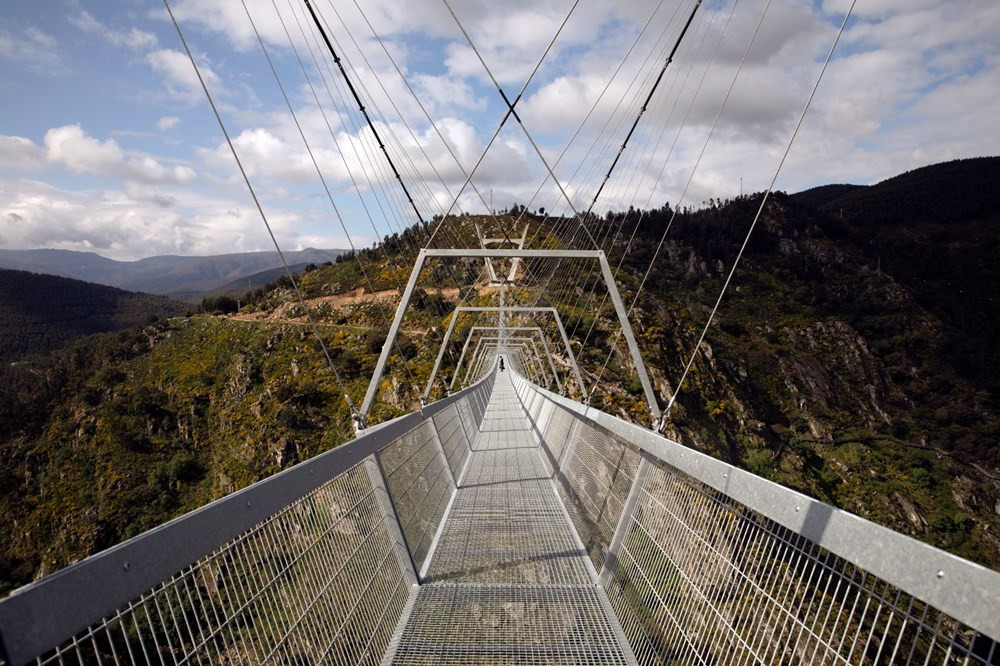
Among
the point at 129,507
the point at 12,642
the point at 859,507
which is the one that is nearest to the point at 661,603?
the point at 12,642

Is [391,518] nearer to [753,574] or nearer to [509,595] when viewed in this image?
[509,595]

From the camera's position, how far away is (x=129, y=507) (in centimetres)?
4122

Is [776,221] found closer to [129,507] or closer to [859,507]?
[859,507]

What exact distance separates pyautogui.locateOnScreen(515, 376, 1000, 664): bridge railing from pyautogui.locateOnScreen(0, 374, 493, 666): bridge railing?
4.83 ft

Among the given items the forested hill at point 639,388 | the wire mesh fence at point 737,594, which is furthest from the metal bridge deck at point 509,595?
the forested hill at point 639,388

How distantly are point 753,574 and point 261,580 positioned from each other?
191cm

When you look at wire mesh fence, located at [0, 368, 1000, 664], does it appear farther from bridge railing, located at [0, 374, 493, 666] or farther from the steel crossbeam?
the steel crossbeam

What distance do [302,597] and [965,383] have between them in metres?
74.9

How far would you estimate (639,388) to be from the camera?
1651 inches

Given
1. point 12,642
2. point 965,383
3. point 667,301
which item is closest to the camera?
point 12,642

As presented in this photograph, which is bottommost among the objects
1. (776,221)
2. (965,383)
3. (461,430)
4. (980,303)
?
(965,383)

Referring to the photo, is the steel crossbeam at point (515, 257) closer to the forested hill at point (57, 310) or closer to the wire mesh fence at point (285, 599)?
the wire mesh fence at point (285, 599)

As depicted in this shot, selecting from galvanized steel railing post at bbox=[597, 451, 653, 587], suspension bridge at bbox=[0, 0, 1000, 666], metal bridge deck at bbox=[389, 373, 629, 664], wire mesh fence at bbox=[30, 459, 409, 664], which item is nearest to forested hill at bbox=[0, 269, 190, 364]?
metal bridge deck at bbox=[389, 373, 629, 664]

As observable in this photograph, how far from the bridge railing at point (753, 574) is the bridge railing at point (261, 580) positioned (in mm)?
1474
